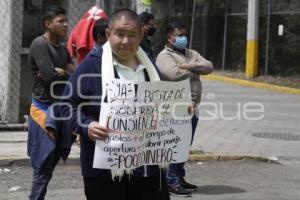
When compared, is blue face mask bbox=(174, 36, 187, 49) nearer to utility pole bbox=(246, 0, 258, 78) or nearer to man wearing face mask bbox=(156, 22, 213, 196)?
man wearing face mask bbox=(156, 22, 213, 196)

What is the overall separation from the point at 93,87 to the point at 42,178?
1.89 m

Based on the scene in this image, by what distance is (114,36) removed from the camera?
13.4 ft

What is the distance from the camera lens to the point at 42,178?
574 centimetres

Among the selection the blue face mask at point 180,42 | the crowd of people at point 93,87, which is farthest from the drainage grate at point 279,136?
the blue face mask at point 180,42

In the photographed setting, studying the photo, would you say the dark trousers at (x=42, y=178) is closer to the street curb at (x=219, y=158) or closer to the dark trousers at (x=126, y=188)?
the dark trousers at (x=126, y=188)

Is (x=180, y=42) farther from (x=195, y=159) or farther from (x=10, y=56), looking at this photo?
(x=10, y=56)

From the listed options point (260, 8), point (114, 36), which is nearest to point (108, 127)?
point (114, 36)

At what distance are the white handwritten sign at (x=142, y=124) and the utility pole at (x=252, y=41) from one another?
17998 millimetres

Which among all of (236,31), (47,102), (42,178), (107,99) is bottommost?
(42,178)

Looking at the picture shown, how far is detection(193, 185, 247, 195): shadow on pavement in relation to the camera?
749cm

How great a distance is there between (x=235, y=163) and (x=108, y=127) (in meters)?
5.47

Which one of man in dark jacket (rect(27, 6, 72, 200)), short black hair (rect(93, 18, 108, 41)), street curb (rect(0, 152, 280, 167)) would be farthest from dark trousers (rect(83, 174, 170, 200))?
street curb (rect(0, 152, 280, 167))

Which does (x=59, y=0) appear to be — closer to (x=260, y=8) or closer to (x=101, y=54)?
(x=101, y=54)

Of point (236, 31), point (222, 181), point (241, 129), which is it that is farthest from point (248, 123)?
point (236, 31)
